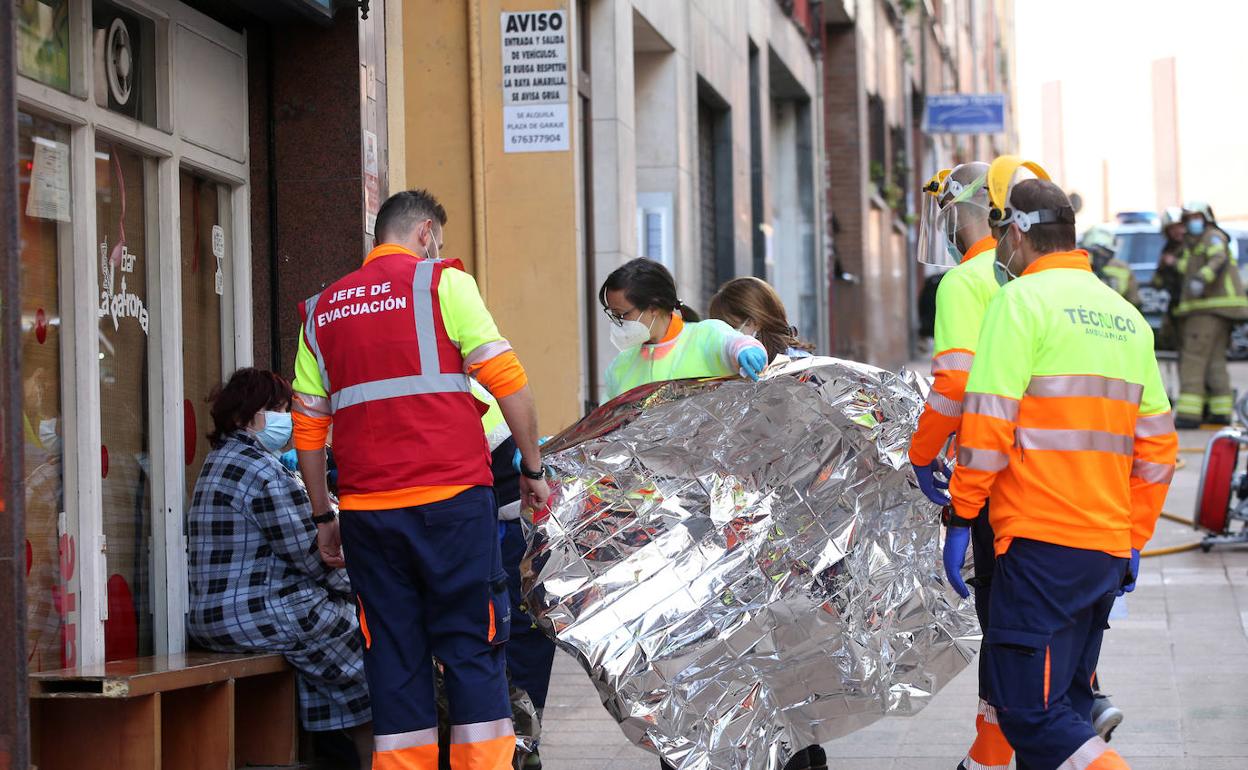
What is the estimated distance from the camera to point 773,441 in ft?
17.4

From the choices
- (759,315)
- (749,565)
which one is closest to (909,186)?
(759,315)

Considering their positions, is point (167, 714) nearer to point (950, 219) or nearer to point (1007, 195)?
point (950, 219)

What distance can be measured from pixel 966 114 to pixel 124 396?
20.9m

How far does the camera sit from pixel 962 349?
473cm

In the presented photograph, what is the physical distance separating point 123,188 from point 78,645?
162cm

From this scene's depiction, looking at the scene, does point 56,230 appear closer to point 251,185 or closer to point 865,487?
point 251,185

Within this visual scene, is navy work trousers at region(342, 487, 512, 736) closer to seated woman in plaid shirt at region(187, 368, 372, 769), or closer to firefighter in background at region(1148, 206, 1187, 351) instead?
seated woman in plaid shirt at region(187, 368, 372, 769)

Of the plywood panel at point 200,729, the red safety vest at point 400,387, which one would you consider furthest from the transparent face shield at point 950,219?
the plywood panel at point 200,729

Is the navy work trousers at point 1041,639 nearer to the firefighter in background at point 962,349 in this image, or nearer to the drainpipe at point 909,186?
the firefighter in background at point 962,349

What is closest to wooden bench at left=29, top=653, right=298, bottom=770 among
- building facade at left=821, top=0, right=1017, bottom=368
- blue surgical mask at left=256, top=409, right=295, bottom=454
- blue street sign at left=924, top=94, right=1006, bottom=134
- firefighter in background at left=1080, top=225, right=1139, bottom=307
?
blue surgical mask at left=256, top=409, right=295, bottom=454

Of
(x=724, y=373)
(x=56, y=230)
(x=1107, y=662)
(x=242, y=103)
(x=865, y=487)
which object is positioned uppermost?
(x=242, y=103)

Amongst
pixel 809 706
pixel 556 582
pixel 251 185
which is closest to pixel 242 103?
pixel 251 185

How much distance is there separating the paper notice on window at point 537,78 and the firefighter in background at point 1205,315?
27.8ft

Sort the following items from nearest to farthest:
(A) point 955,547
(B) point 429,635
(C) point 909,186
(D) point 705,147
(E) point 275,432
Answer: (A) point 955,547 < (B) point 429,635 < (E) point 275,432 < (D) point 705,147 < (C) point 909,186
